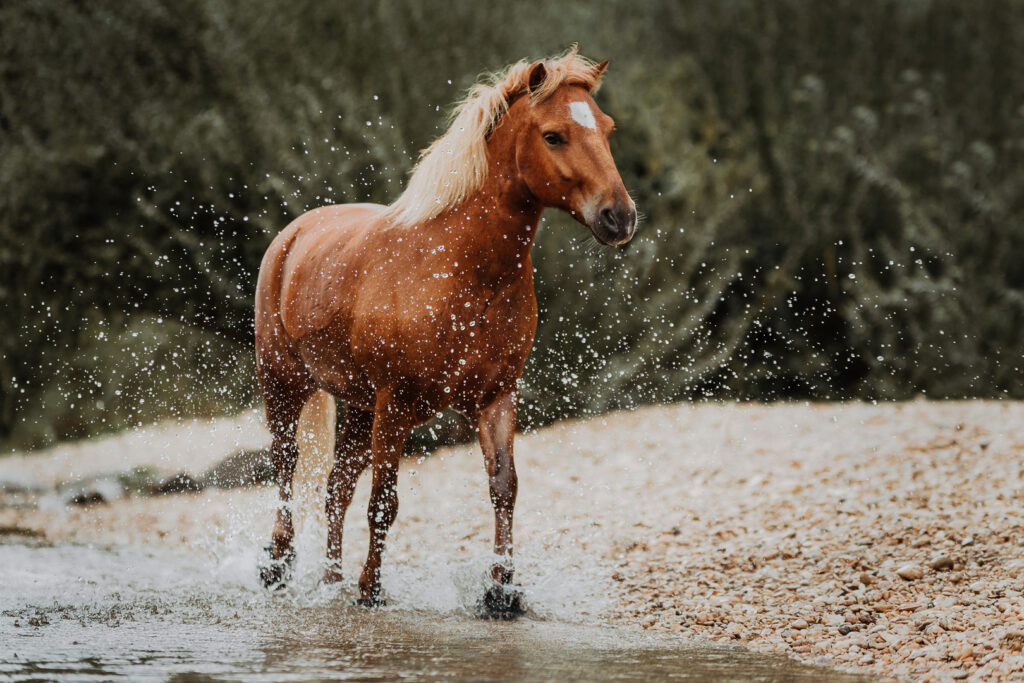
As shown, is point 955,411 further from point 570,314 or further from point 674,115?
point 674,115

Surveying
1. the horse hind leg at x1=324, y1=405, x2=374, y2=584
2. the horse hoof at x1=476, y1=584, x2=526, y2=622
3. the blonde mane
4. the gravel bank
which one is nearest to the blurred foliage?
the gravel bank

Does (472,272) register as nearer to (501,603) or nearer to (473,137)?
(473,137)

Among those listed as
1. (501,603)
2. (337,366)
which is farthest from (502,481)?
(337,366)

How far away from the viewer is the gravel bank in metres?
3.95

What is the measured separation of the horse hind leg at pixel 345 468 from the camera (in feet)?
15.5

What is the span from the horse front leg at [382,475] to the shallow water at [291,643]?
13 cm

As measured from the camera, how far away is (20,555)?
5469 millimetres

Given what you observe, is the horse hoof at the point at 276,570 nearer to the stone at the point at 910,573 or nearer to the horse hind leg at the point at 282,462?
the horse hind leg at the point at 282,462

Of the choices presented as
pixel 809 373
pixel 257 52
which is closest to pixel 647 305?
pixel 809 373

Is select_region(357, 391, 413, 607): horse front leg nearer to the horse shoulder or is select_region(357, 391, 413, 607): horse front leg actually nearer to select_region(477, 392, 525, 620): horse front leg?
select_region(477, 392, 525, 620): horse front leg

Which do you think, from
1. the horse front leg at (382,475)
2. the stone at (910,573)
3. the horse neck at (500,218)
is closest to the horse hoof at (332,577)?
the horse front leg at (382,475)

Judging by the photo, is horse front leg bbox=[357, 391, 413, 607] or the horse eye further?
horse front leg bbox=[357, 391, 413, 607]

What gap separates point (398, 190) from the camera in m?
7.79

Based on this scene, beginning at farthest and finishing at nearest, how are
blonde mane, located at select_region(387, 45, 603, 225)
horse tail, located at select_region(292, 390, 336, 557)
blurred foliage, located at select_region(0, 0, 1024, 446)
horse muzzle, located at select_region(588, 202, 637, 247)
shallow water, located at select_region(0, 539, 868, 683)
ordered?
blurred foliage, located at select_region(0, 0, 1024, 446) < horse tail, located at select_region(292, 390, 336, 557) < blonde mane, located at select_region(387, 45, 603, 225) < horse muzzle, located at select_region(588, 202, 637, 247) < shallow water, located at select_region(0, 539, 868, 683)
